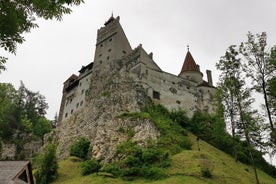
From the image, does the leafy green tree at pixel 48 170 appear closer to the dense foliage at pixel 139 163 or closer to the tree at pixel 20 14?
the dense foliage at pixel 139 163

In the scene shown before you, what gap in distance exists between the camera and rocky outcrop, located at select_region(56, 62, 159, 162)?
127 ft

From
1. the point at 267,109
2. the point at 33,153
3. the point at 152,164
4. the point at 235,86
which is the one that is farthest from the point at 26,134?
the point at 267,109

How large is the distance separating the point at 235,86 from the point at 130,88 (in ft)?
62.5

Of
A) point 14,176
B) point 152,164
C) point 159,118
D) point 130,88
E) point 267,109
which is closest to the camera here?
point 14,176

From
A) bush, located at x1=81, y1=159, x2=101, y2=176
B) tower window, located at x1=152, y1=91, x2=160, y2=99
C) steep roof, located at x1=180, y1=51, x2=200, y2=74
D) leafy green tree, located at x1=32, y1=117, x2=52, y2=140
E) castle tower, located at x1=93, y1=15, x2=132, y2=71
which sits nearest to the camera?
bush, located at x1=81, y1=159, x2=101, y2=176

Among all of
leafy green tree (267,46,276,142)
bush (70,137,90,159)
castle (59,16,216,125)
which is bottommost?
bush (70,137,90,159)

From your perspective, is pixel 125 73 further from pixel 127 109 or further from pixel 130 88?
pixel 127 109

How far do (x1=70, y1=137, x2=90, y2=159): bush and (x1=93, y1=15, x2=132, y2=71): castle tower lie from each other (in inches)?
566

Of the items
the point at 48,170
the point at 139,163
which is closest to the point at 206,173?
the point at 139,163

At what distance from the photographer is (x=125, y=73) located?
49000 mm

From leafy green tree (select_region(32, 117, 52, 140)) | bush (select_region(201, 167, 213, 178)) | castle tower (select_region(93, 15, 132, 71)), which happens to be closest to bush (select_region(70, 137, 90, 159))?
castle tower (select_region(93, 15, 132, 71))

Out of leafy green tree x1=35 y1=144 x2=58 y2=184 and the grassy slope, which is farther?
leafy green tree x1=35 y1=144 x2=58 y2=184

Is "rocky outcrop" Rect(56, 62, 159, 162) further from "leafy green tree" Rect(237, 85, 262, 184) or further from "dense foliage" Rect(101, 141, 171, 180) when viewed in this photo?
"leafy green tree" Rect(237, 85, 262, 184)

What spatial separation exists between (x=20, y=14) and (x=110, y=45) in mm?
45431
